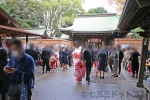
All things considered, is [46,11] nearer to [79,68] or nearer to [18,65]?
[79,68]

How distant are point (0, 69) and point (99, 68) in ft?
23.0

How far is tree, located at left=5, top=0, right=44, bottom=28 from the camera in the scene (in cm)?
3325

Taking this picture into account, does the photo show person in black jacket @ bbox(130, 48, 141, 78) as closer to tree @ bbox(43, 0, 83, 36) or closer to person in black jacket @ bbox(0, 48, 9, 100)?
person in black jacket @ bbox(0, 48, 9, 100)

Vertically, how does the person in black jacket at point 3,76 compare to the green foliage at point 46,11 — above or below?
below

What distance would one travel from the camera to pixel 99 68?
1079cm

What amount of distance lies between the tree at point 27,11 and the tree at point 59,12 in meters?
1.38

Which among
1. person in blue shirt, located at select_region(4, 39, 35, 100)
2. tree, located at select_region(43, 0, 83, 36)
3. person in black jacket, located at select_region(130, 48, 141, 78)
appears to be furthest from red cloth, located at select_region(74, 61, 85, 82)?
tree, located at select_region(43, 0, 83, 36)

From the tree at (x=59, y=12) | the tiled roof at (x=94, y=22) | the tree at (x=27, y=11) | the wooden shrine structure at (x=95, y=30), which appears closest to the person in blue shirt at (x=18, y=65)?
the wooden shrine structure at (x=95, y=30)

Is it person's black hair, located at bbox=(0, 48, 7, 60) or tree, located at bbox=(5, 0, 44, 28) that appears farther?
tree, located at bbox=(5, 0, 44, 28)

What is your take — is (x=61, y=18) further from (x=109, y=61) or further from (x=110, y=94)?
(x=110, y=94)

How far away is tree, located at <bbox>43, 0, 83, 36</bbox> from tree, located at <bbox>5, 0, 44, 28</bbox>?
1384 mm

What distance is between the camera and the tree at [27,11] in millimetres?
33253

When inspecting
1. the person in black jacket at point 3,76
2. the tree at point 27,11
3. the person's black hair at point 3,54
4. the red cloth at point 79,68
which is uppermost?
the tree at point 27,11

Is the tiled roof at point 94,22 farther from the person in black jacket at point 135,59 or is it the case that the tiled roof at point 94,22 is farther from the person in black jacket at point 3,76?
the person in black jacket at point 3,76
